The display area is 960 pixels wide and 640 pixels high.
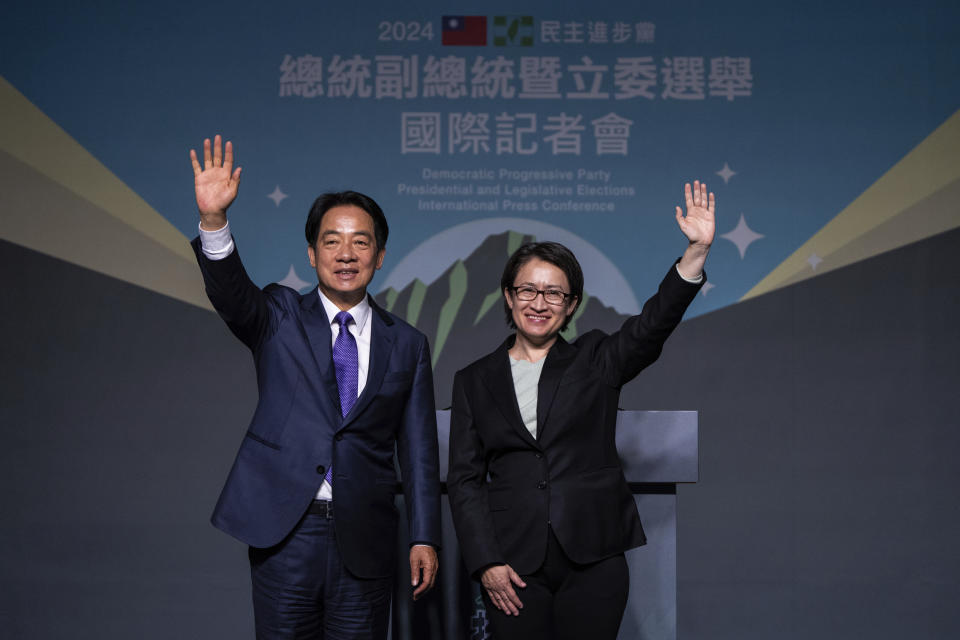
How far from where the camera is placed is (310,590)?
5.68 feet

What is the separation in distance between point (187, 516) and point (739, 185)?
2.71 m

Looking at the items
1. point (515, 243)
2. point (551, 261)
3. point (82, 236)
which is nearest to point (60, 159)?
point (82, 236)

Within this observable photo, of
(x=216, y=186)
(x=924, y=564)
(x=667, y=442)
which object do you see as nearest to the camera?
(x=216, y=186)

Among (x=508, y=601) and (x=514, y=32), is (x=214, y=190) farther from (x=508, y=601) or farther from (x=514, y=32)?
(x=514, y=32)

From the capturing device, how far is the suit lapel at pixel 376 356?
1801 mm

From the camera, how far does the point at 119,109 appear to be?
12.4 ft

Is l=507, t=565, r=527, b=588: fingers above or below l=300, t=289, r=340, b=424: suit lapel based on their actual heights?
below

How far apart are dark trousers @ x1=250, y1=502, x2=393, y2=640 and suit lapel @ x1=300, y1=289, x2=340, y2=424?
0.21m

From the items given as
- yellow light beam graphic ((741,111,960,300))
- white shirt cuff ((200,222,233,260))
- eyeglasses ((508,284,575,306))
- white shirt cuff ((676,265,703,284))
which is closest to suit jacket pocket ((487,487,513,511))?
eyeglasses ((508,284,575,306))

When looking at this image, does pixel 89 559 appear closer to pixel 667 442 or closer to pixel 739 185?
pixel 667 442

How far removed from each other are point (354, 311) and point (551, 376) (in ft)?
1.46

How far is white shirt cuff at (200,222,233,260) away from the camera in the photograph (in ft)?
5.55

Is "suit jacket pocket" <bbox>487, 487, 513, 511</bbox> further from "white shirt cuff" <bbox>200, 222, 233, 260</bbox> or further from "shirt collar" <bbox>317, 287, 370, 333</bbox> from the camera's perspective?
"white shirt cuff" <bbox>200, 222, 233, 260</bbox>

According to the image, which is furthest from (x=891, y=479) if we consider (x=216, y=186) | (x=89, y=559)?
(x=89, y=559)
